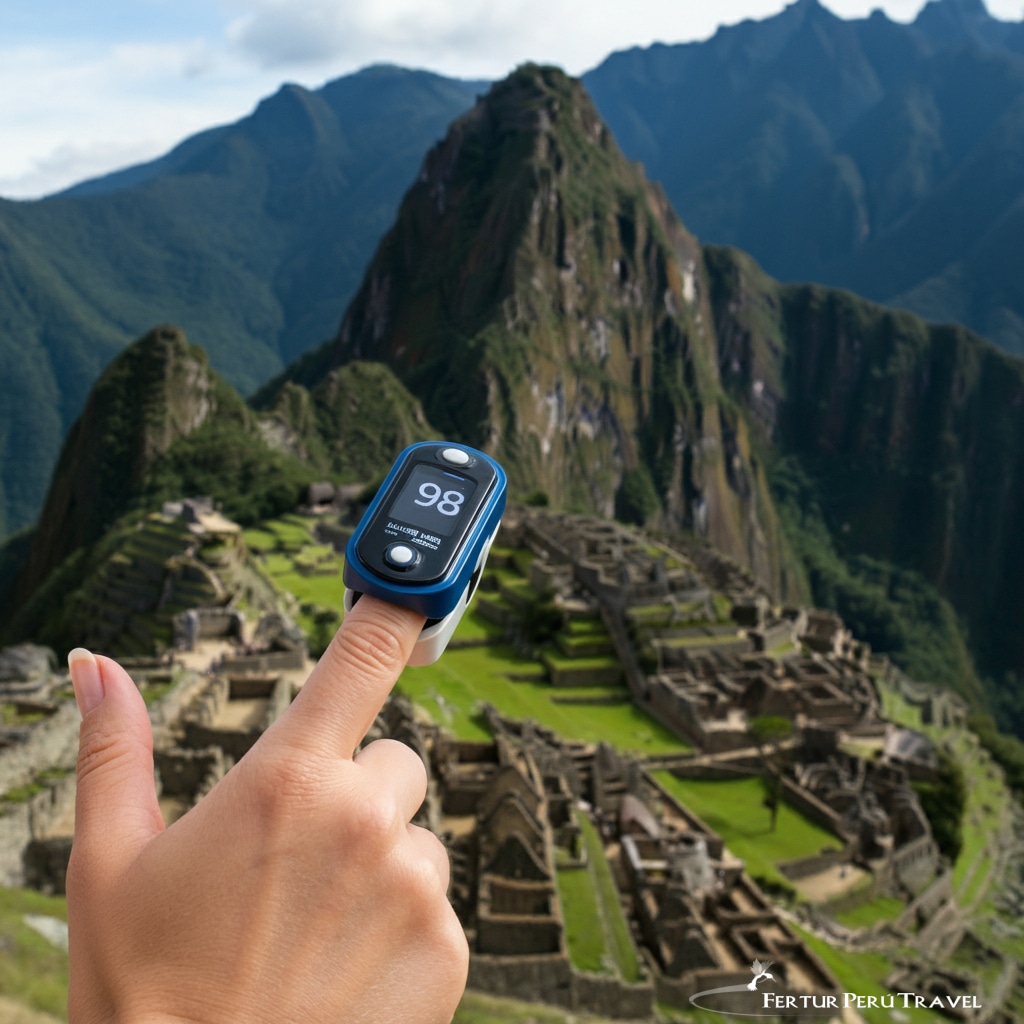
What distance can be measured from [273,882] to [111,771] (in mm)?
577

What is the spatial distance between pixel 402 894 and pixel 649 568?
51011mm

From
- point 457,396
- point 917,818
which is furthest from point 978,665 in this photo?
point 917,818

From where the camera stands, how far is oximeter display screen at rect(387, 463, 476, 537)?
313 cm

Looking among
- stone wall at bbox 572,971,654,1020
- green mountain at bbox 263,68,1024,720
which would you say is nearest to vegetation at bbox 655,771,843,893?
stone wall at bbox 572,971,654,1020

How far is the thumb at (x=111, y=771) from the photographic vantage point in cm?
259

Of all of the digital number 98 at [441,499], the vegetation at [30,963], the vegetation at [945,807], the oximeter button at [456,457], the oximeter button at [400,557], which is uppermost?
the oximeter button at [456,457]

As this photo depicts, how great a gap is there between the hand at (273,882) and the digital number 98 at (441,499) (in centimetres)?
56

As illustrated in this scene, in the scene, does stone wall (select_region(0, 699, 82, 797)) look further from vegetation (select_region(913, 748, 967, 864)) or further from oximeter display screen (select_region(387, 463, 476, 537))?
vegetation (select_region(913, 748, 967, 864))

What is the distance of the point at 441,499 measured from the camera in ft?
10.6

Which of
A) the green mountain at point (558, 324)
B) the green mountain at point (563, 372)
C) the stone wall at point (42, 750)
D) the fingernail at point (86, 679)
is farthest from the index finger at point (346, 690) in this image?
the green mountain at point (558, 324)

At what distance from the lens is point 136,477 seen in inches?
3497

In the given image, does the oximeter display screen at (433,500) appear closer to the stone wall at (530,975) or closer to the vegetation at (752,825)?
the stone wall at (530,975)

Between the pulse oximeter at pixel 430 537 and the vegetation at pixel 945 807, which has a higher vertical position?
the pulse oximeter at pixel 430 537

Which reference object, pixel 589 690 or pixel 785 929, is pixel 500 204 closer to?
pixel 589 690
